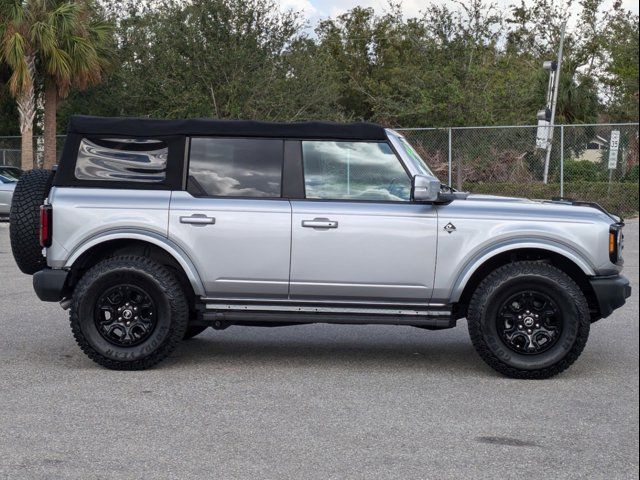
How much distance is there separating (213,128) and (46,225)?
55.5 inches

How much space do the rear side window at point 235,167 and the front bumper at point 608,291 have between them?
240 centimetres

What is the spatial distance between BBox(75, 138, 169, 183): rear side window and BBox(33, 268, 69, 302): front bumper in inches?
28.6

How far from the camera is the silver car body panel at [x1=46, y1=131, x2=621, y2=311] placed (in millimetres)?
7117

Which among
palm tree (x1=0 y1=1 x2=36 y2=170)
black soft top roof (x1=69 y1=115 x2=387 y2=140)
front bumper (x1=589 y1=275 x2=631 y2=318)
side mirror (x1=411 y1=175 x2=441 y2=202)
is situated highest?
palm tree (x1=0 y1=1 x2=36 y2=170)

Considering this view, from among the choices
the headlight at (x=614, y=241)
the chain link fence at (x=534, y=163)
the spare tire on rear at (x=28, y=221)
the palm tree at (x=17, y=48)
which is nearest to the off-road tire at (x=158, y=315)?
the spare tire on rear at (x=28, y=221)

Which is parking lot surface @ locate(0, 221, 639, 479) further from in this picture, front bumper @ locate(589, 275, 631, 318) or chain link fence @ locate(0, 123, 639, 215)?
chain link fence @ locate(0, 123, 639, 215)

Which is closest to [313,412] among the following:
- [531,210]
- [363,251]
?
[363,251]

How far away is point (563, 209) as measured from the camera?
722cm

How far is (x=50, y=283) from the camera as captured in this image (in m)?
7.23

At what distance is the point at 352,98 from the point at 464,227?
145 ft

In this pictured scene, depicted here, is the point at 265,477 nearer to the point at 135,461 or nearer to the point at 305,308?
the point at 135,461

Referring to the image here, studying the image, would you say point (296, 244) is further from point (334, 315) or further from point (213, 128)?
point (213, 128)

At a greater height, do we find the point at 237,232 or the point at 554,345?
the point at 237,232

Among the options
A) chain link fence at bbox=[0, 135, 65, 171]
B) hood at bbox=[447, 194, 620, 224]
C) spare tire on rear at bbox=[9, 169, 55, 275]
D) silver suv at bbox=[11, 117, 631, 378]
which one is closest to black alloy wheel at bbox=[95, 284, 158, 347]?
silver suv at bbox=[11, 117, 631, 378]
